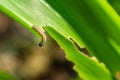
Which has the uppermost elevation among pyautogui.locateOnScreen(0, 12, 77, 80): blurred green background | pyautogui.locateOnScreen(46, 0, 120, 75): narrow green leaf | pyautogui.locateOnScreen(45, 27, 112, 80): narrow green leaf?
pyautogui.locateOnScreen(0, 12, 77, 80): blurred green background

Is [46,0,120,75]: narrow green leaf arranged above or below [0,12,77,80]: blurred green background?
below

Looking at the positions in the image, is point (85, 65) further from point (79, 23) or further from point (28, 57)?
point (28, 57)

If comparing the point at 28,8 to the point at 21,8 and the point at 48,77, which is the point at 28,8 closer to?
the point at 21,8

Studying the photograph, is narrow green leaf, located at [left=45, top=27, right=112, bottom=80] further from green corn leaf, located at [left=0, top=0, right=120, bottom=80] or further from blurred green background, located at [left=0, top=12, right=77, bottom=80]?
blurred green background, located at [left=0, top=12, right=77, bottom=80]

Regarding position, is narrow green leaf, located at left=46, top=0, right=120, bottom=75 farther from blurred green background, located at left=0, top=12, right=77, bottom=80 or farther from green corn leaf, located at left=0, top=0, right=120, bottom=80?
blurred green background, located at left=0, top=12, right=77, bottom=80

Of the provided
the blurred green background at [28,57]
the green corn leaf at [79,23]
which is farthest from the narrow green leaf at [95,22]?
the blurred green background at [28,57]

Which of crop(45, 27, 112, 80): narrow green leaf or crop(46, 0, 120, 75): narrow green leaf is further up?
crop(46, 0, 120, 75): narrow green leaf

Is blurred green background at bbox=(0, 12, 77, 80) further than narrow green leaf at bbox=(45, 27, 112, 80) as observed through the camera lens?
Yes

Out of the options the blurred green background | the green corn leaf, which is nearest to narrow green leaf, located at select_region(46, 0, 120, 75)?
the green corn leaf

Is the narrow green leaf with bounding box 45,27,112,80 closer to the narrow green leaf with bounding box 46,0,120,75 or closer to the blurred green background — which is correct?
the narrow green leaf with bounding box 46,0,120,75

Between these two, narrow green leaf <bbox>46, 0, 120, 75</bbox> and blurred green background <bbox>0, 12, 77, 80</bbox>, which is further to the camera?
blurred green background <bbox>0, 12, 77, 80</bbox>

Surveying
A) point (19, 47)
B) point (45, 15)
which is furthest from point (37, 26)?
point (19, 47)
